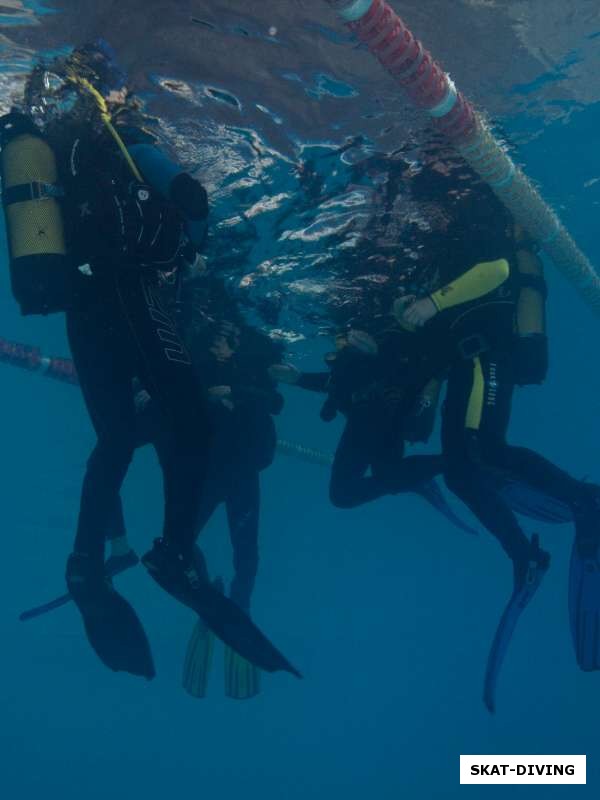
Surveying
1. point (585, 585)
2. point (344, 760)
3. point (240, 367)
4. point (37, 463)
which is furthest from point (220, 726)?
point (585, 585)

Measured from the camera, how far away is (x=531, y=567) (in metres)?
6.91

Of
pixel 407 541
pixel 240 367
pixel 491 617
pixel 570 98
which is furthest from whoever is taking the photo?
pixel 491 617

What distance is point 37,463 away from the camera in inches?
1439

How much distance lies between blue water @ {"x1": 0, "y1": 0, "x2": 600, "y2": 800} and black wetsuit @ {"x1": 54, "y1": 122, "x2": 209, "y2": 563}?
3.01m

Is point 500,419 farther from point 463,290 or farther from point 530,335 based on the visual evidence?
point 463,290

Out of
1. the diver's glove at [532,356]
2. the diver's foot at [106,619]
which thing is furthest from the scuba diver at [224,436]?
the diver's glove at [532,356]

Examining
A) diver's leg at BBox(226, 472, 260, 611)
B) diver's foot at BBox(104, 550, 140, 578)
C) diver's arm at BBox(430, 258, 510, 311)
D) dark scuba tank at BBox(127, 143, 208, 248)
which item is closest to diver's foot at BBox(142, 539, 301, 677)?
diver's foot at BBox(104, 550, 140, 578)

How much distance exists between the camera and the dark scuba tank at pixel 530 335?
24.2 feet

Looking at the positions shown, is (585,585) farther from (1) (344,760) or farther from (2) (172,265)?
(1) (344,760)

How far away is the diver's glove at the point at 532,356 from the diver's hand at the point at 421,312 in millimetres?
1120

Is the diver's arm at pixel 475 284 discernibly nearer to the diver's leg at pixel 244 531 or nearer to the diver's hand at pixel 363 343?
the diver's hand at pixel 363 343

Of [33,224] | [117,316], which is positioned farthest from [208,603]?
[33,224]

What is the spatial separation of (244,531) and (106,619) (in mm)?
4911

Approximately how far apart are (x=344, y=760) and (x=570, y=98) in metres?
54.0
